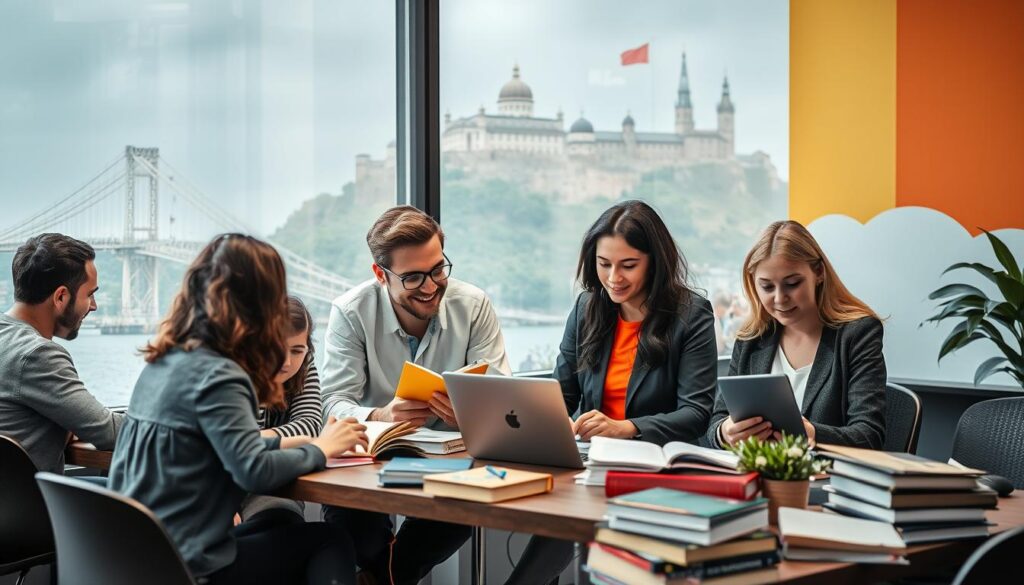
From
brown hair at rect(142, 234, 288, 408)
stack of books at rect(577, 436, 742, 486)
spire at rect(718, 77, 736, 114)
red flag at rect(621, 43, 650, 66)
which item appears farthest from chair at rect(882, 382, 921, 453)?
spire at rect(718, 77, 736, 114)

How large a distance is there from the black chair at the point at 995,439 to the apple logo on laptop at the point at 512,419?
132 cm

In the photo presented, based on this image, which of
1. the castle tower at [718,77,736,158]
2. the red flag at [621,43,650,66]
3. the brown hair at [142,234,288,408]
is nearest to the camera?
the brown hair at [142,234,288,408]

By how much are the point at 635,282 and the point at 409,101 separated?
1.57 metres

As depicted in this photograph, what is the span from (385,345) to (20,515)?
Result: 1.11m

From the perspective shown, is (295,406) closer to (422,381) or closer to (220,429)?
(422,381)

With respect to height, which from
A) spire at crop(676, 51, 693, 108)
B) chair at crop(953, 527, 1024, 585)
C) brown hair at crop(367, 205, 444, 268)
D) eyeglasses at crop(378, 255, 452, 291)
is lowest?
chair at crop(953, 527, 1024, 585)

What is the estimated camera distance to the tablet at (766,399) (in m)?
2.40

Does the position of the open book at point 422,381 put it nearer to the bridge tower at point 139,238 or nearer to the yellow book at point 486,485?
the yellow book at point 486,485

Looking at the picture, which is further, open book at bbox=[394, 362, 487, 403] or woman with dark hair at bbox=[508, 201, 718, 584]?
woman with dark hair at bbox=[508, 201, 718, 584]

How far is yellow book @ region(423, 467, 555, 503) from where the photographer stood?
204cm

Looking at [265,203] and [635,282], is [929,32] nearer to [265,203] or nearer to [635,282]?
[635,282]

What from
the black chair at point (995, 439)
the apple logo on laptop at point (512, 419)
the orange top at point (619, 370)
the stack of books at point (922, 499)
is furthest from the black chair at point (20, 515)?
the black chair at point (995, 439)

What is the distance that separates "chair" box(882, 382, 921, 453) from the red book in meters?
1.11

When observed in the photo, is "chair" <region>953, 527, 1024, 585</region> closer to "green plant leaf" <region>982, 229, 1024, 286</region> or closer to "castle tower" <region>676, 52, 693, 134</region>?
"green plant leaf" <region>982, 229, 1024, 286</region>
